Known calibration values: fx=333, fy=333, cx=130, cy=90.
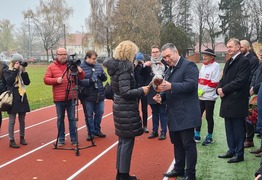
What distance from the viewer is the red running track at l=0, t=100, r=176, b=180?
5.18m

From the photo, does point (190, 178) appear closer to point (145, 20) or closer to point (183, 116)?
point (183, 116)

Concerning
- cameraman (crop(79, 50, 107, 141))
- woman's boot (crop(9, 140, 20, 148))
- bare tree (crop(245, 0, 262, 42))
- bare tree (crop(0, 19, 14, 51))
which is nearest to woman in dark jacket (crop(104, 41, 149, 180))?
cameraman (crop(79, 50, 107, 141))

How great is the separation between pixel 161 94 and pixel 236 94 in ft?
4.44

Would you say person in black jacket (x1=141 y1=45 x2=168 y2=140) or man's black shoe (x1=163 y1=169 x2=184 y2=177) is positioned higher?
person in black jacket (x1=141 y1=45 x2=168 y2=140)

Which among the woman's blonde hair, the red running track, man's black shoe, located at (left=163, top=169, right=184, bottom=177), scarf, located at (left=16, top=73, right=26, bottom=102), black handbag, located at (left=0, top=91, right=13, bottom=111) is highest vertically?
the woman's blonde hair

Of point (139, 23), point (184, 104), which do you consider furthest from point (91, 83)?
point (139, 23)

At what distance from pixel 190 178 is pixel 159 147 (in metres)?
2.12

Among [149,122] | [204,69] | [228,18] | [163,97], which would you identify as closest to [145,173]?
[163,97]

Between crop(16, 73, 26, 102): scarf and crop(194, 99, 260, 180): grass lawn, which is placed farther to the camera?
crop(16, 73, 26, 102): scarf

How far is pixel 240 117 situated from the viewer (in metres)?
5.34

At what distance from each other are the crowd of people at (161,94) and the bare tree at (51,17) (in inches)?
2278

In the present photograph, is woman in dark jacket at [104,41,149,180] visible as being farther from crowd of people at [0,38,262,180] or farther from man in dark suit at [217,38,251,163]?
man in dark suit at [217,38,251,163]

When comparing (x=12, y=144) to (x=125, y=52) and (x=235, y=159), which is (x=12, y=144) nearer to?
(x=125, y=52)

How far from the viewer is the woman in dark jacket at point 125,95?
450 centimetres
